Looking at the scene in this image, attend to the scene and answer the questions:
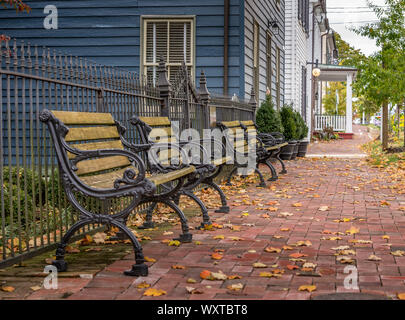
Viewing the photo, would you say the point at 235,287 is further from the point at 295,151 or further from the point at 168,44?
the point at 295,151

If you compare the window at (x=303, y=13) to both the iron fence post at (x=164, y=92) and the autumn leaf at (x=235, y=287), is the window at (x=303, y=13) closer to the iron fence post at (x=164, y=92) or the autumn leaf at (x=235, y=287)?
the iron fence post at (x=164, y=92)

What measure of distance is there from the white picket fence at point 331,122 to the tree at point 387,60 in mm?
13253

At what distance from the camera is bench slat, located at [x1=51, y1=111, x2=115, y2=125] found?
15.7ft

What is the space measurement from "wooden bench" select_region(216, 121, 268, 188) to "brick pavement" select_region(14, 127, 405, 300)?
57cm

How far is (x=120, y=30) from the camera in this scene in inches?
533

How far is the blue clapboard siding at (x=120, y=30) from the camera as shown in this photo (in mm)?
13133

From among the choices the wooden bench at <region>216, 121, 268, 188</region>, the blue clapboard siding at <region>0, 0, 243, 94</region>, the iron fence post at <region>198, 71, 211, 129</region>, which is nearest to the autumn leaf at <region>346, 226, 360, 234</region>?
the wooden bench at <region>216, 121, 268, 188</region>

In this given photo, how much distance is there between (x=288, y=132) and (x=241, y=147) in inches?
283

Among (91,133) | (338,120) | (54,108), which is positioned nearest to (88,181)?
(91,133)

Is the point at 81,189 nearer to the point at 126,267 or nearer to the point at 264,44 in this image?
the point at 126,267

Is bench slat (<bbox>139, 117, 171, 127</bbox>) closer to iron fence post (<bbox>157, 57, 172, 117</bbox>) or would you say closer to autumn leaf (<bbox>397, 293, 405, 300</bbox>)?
iron fence post (<bbox>157, 57, 172, 117</bbox>)

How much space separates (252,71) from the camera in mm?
14461

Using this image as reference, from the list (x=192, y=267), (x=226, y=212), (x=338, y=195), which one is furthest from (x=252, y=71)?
(x=192, y=267)
